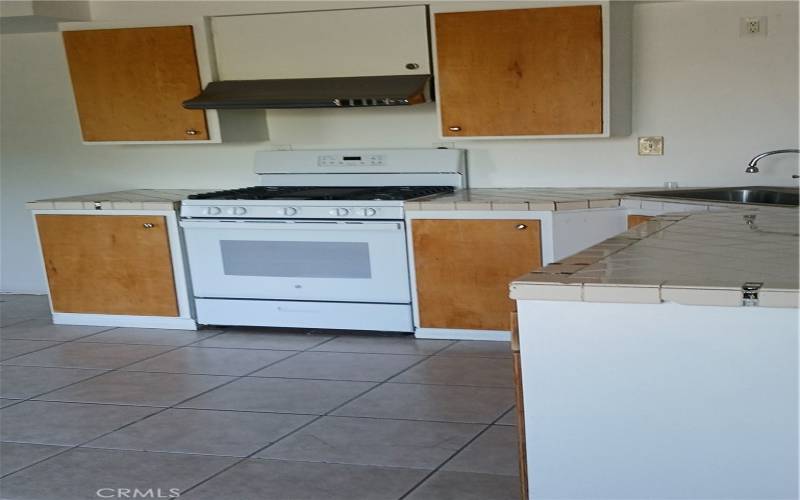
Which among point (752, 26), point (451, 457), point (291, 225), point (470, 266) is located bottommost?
point (451, 457)

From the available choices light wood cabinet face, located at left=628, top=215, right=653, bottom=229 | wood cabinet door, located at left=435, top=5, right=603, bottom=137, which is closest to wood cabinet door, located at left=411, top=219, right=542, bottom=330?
light wood cabinet face, located at left=628, top=215, right=653, bottom=229

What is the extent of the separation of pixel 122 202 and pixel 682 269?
3.61 m

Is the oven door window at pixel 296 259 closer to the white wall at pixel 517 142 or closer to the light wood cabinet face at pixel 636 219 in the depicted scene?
the white wall at pixel 517 142

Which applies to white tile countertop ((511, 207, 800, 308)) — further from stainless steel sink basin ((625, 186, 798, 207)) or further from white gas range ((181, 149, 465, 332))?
white gas range ((181, 149, 465, 332))

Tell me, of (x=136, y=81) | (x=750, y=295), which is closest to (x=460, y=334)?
(x=136, y=81)

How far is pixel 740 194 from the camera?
416 centimetres

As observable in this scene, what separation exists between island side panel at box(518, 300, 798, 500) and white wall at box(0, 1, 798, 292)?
2625mm

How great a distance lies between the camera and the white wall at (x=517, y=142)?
164 inches

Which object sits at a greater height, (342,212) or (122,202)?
(122,202)

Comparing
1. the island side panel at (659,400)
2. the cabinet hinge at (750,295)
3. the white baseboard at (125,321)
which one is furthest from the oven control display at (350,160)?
the cabinet hinge at (750,295)

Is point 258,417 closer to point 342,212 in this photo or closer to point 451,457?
point 451,457

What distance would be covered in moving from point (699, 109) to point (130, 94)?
312cm

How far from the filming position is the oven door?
4.41 metres

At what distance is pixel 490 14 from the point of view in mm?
4207
